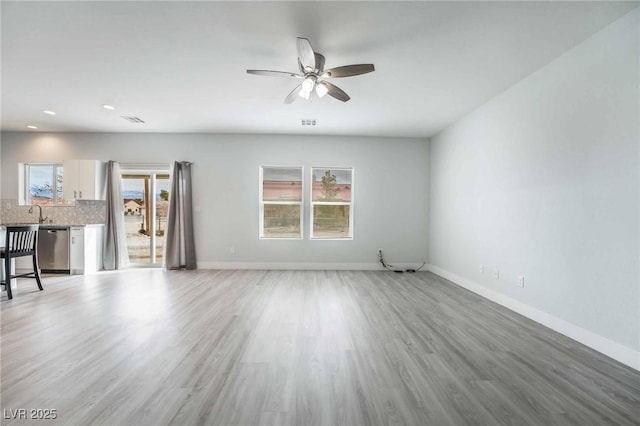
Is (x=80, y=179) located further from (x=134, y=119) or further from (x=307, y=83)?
(x=307, y=83)

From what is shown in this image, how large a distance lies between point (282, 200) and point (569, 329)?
189 inches

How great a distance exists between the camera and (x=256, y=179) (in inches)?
235

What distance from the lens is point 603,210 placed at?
2473 mm

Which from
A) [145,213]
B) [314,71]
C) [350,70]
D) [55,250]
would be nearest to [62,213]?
[55,250]

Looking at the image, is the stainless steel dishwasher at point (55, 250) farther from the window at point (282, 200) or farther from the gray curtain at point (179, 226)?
the window at point (282, 200)

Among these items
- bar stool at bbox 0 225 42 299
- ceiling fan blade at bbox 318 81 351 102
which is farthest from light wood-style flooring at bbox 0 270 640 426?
ceiling fan blade at bbox 318 81 351 102

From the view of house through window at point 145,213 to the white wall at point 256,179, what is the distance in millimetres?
450

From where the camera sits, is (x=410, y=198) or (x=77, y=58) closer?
(x=77, y=58)

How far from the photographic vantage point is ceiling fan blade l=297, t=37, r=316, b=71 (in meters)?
2.34

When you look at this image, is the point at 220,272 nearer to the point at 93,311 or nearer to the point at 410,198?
the point at 93,311

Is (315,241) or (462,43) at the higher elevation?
(462,43)

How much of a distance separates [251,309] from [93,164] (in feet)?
15.5

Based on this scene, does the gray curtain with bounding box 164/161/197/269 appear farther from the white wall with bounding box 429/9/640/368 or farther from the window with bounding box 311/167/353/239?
the white wall with bounding box 429/9/640/368

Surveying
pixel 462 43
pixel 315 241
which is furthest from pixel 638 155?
pixel 315 241
